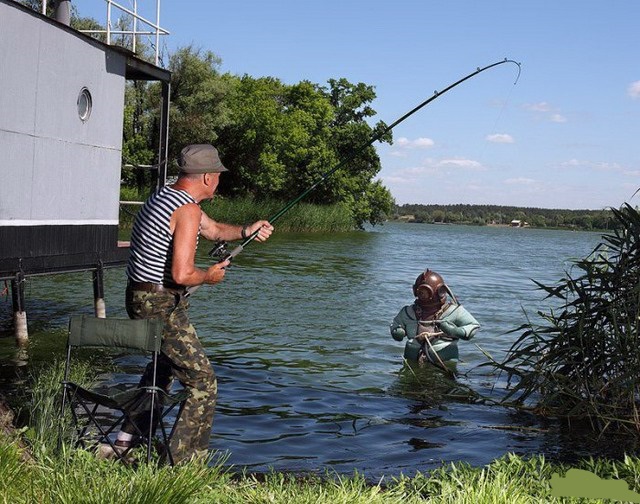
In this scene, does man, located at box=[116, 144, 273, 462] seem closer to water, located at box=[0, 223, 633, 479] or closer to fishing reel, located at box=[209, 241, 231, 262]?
fishing reel, located at box=[209, 241, 231, 262]

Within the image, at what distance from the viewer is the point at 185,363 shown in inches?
236

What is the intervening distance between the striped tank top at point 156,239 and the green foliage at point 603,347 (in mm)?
4089

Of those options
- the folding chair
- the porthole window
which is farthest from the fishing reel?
the porthole window

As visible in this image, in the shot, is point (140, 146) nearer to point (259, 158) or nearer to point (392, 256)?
point (259, 158)

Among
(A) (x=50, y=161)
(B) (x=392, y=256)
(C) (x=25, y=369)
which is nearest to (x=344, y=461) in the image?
(C) (x=25, y=369)

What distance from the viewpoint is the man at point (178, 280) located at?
5910mm

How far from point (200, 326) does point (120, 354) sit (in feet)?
13.7

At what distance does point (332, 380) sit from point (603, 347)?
4.42m

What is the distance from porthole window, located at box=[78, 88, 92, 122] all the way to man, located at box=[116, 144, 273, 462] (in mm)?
8762

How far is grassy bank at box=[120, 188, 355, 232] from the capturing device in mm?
52031

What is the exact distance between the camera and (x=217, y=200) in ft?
183

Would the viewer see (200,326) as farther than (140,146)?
No

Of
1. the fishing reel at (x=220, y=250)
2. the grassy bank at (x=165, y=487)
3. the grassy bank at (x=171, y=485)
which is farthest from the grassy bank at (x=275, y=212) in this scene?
the grassy bank at (x=165, y=487)

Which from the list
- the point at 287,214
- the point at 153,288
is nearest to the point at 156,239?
the point at 153,288
